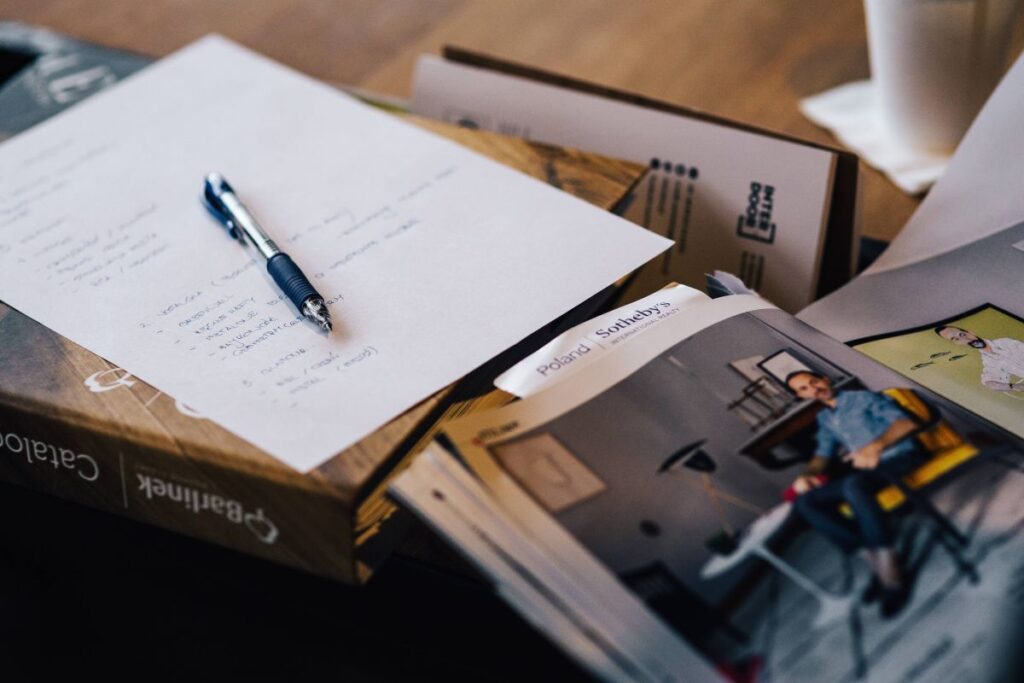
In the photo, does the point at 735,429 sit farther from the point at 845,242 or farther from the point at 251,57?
the point at 251,57

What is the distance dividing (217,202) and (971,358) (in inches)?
16.3

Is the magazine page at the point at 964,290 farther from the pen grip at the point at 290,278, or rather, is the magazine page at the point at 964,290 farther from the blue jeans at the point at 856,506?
the pen grip at the point at 290,278

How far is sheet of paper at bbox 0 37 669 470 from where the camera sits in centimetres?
46

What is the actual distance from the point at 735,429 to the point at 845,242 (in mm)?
238

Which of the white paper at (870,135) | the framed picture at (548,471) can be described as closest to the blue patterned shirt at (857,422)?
the framed picture at (548,471)

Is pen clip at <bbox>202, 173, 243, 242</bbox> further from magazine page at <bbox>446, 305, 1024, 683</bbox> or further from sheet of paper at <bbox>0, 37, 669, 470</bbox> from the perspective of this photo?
magazine page at <bbox>446, 305, 1024, 683</bbox>

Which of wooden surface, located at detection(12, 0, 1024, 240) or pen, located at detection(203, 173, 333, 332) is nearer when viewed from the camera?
pen, located at detection(203, 173, 333, 332)

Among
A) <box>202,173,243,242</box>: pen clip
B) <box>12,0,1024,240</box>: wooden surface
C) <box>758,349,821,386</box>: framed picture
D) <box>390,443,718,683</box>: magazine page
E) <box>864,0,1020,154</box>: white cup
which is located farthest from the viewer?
<box>12,0,1024,240</box>: wooden surface

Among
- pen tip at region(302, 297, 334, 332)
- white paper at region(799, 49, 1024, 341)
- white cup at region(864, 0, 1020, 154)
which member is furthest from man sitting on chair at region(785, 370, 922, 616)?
white cup at region(864, 0, 1020, 154)

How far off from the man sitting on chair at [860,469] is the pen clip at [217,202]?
1.01 feet

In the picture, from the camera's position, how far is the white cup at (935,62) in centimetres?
66

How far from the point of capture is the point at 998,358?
50cm

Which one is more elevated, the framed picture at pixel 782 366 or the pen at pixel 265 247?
the pen at pixel 265 247

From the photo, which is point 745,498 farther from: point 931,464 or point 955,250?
point 955,250
